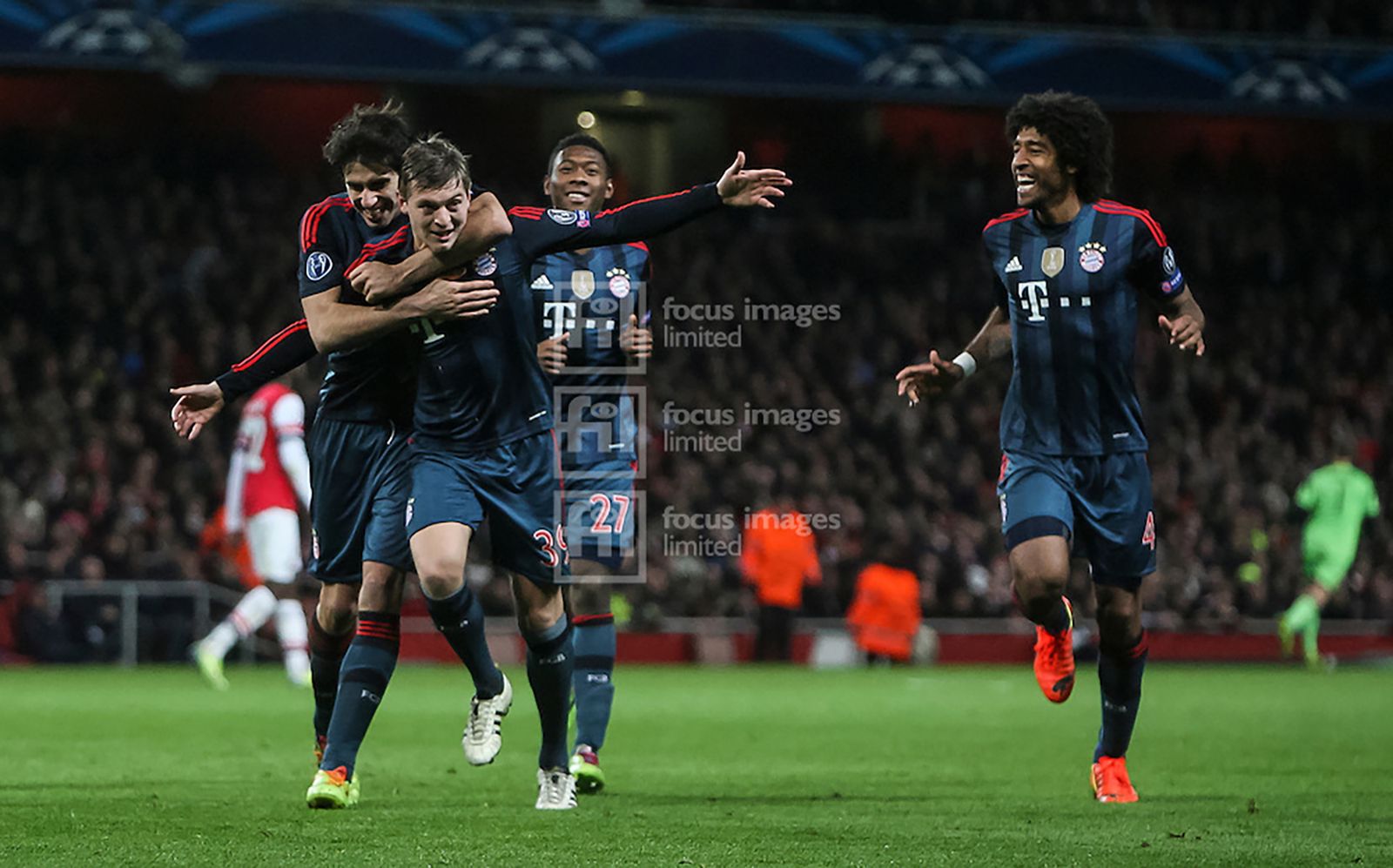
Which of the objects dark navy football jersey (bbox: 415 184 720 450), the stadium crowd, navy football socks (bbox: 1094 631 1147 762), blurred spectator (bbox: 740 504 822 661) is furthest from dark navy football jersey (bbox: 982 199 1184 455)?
the stadium crowd

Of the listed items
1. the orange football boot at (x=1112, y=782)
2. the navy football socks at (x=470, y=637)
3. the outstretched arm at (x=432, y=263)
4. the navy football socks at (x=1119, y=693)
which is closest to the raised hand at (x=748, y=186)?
the outstretched arm at (x=432, y=263)

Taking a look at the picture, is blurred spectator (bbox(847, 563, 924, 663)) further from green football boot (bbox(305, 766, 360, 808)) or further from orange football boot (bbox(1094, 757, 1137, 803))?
green football boot (bbox(305, 766, 360, 808))

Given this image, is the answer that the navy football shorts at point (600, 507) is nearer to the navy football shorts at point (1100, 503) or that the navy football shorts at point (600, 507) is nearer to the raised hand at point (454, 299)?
the navy football shorts at point (1100, 503)

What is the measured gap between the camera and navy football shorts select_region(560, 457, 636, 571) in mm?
8055

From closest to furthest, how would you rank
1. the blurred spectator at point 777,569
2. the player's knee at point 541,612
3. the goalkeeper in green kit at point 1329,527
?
the player's knee at point 541,612 → the goalkeeper in green kit at point 1329,527 → the blurred spectator at point 777,569

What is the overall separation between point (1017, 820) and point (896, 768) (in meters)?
2.31

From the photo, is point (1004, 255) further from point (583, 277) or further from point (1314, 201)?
point (1314, 201)

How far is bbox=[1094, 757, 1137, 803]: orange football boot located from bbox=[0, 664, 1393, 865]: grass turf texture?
9 centimetres

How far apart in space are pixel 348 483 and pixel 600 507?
129 cm

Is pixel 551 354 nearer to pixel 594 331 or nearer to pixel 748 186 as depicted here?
pixel 594 331

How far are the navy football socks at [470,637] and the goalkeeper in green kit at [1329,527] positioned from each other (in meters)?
13.5

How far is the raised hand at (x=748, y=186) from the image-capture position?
636cm

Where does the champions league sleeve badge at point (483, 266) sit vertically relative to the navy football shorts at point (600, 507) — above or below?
above

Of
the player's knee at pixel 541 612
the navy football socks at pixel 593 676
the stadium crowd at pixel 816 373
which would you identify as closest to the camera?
the player's knee at pixel 541 612
